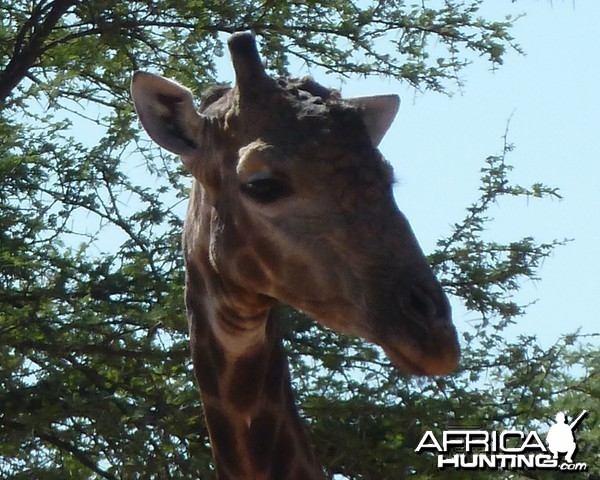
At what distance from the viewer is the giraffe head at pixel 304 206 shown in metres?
3.75

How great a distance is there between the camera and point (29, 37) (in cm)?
945

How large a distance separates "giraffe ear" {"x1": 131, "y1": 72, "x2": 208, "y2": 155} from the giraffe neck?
18.3 inches

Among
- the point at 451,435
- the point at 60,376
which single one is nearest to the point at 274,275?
the point at 451,435

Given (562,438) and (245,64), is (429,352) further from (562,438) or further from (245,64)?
(562,438)

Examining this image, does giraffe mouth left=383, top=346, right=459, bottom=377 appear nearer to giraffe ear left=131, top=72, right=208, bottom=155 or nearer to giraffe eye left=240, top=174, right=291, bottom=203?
giraffe eye left=240, top=174, right=291, bottom=203

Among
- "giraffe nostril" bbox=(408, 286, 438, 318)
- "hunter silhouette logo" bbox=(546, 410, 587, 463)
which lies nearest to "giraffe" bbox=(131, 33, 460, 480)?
"giraffe nostril" bbox=(408, 286, 438, 318)

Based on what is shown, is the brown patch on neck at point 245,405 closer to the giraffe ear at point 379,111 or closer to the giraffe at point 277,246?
the giraffe at point 277,246

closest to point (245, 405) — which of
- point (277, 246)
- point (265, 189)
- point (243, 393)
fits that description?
point (243, 393)

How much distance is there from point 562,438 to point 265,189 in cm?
378

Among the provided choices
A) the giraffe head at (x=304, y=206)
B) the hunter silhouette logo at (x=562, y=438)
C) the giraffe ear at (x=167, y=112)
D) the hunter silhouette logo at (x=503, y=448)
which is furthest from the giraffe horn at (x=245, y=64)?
the hunter silhouette logo at (x=562, y=438)

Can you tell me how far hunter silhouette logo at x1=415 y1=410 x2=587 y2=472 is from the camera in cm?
704

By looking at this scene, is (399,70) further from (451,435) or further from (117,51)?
(451,435)

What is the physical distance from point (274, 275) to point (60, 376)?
370 cm

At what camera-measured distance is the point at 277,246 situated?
4285 millimetres
